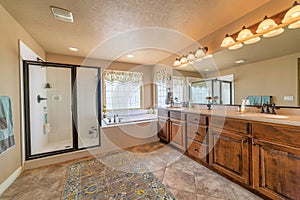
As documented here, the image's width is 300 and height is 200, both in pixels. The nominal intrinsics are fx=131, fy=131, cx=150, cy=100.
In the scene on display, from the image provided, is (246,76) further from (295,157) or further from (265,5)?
(295,157)

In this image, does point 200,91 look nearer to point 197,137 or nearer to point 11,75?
point 197,137

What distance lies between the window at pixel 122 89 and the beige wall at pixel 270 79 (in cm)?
275

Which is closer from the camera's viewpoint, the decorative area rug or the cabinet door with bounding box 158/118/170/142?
the decorative area rug

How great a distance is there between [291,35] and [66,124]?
13.9 feet

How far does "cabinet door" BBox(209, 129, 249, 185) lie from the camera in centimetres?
153

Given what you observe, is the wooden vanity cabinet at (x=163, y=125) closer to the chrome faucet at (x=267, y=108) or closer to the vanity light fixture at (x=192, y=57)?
the vanity light fixture at (x=192, y=57)

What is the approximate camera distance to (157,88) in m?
4.16

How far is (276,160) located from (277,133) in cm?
27

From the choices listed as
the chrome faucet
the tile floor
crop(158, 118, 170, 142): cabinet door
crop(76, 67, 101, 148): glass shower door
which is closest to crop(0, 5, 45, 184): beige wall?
the tile floor

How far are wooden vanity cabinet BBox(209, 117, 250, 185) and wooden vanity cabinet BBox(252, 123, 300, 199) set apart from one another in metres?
0.10

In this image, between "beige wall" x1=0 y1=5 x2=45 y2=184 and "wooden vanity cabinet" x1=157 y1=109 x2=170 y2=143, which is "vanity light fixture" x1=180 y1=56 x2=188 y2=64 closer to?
"wooden vanity cabinet" x1=157 y1=109 x2=170 y2=143

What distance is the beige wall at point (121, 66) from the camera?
3.36 metres

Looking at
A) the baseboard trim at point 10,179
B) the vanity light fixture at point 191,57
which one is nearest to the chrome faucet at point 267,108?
the vanity light fixture at point 191,57

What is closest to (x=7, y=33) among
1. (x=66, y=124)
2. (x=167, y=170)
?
(x=66, y=124)
